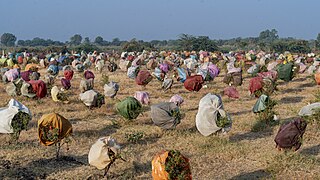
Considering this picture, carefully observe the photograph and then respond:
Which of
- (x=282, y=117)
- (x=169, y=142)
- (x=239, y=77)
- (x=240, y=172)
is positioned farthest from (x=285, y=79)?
(x=240, y=172)

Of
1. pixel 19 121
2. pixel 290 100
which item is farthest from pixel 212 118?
pixel 290 100

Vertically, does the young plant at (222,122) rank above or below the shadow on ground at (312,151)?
above

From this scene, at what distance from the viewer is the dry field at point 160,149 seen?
8.70 meters

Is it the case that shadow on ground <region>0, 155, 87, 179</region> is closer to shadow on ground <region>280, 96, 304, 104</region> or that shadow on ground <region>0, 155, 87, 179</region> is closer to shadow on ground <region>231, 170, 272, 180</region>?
shadow on ground <region>231, 170, 272, 180</region>

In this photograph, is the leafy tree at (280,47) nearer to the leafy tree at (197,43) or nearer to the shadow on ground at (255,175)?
the leafy tree at (197,43)

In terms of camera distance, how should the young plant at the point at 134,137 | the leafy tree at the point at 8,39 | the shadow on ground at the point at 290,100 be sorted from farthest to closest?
1. the leafy tree at the point at 8,39
2. the shadow on ground at the point at 290,100
3. the young plant at the point at 134,137

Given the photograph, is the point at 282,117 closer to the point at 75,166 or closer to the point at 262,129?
the point at 262,129

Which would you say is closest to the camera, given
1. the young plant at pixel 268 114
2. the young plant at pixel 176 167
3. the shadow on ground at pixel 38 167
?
the young plant at pixel 176 167

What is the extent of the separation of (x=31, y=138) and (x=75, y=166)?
→ 2.78 meters

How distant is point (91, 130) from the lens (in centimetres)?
1240

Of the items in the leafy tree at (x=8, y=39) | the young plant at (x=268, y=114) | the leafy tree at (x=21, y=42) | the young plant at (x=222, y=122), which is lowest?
the leafy tree at (x=21, y=42)

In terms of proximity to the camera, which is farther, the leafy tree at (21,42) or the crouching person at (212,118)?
the leafy tree at (21,42)

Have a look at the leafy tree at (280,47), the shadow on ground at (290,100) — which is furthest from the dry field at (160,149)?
the leafy tree at (280,47)

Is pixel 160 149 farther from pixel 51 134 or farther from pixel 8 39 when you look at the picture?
pixel 8 39
